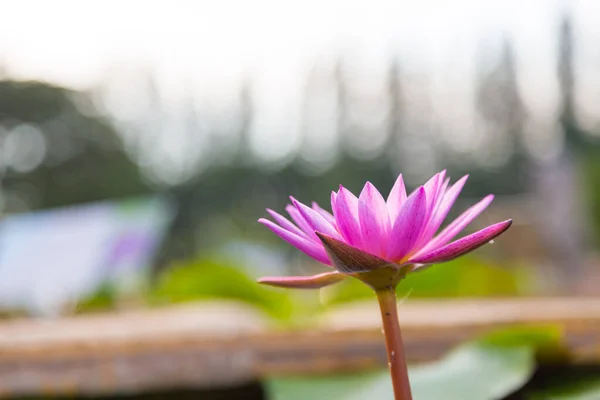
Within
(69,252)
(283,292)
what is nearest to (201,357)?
(283,292)

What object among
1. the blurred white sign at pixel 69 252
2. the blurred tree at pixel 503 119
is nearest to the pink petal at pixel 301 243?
the blurred white sign at pixel 69 252

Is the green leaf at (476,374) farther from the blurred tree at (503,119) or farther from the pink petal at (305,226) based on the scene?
the blurred tree at (503,119)

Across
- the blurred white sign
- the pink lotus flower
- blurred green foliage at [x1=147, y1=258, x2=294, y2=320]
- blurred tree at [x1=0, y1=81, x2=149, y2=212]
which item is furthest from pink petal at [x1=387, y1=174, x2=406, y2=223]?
blurred tree at [x1=0, y1=81, x2=149, y2=212]

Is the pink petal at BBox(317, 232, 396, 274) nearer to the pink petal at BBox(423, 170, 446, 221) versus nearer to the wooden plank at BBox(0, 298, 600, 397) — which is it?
the pink petal at BBox(423, 170, 446, 221)

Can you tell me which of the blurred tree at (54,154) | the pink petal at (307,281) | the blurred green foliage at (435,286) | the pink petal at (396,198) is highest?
the blurred tree at (54,154)

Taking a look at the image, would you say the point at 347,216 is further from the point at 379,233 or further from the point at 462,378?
the point at 462,378

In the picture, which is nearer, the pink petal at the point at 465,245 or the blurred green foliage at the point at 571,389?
the pink petal at the point at 465,245

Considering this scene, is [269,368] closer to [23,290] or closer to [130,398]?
[130,398]
